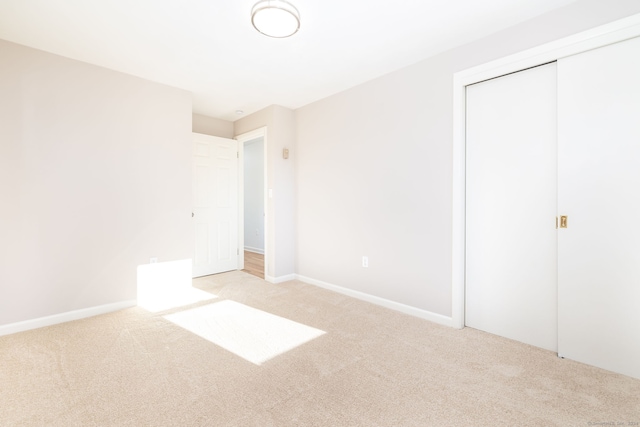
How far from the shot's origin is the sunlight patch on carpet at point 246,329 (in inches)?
87.4

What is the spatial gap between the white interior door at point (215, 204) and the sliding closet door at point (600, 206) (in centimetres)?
421

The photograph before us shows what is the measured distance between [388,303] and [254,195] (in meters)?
4.56

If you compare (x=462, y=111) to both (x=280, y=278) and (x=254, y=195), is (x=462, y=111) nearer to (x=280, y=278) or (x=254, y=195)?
(x=280, y=278)

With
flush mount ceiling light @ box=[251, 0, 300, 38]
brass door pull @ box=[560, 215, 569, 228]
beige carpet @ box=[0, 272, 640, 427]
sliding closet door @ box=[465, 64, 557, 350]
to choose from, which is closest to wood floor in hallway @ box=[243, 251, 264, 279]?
beige carpet @ box=[0, 272, 640, 427]

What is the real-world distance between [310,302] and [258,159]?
4.30m

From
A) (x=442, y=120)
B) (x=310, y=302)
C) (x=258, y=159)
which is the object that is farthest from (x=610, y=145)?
(x=258, y=159)

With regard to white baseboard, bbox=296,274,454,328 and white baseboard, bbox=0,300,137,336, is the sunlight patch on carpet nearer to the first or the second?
white baseboard, bbox=0,300,137,336

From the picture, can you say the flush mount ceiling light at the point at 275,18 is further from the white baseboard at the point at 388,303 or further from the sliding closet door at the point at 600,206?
the white baseboard at the point at 388,303

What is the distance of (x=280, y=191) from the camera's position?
4.16 metres

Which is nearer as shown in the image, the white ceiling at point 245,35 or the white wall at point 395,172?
the white ceiling at point 245,35

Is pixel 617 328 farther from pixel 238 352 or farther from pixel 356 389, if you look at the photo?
pixel 238 352

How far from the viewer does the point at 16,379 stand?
183 centimetres

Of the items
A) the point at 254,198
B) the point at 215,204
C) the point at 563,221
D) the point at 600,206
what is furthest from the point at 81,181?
the point at 600,206

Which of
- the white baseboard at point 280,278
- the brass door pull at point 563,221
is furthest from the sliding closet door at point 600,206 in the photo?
the white baseboard at point 280,278
